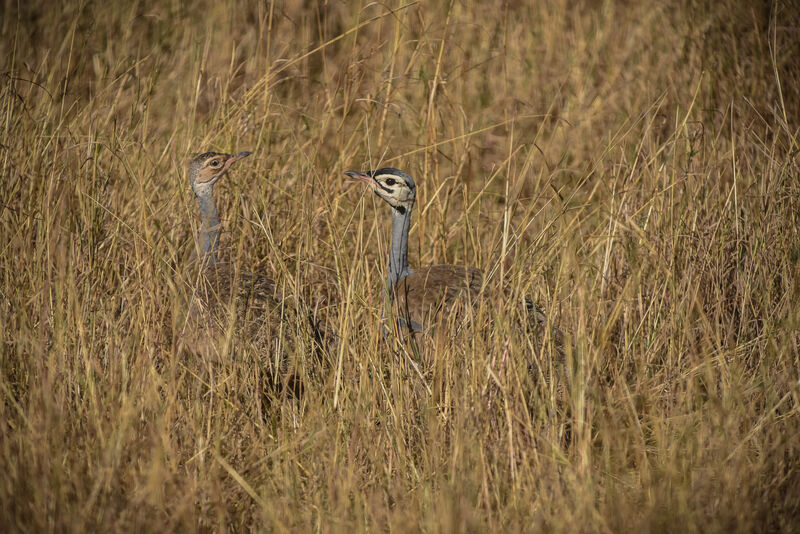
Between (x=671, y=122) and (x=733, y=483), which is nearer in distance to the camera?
(x=733, y=483)

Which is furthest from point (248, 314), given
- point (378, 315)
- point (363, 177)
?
point (363, 177)

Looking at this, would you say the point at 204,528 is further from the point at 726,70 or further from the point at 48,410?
the point at 726,70

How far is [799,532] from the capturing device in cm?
265

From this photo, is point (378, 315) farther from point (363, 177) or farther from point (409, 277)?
point (363, 177)

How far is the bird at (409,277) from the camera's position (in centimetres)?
407

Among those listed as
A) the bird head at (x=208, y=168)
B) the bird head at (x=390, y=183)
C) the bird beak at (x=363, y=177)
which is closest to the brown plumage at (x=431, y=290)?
the bird head at (x=390, y=183)

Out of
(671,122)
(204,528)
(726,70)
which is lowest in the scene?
(204,528)

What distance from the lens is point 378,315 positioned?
152 inches

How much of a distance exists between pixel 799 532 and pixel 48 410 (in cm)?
245

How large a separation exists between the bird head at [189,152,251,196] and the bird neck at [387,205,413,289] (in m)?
0.89

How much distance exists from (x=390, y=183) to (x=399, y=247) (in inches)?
15.6

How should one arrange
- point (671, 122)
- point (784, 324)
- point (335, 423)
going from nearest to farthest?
point (335, 423) → point (784, 324) → point (671, 122)

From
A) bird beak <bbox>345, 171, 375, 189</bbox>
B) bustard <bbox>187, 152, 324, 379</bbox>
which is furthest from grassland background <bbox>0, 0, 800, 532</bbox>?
bird beak <bbox>345, 171, 375, 189</bbox>

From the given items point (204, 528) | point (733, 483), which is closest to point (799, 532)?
point (733, 483)
